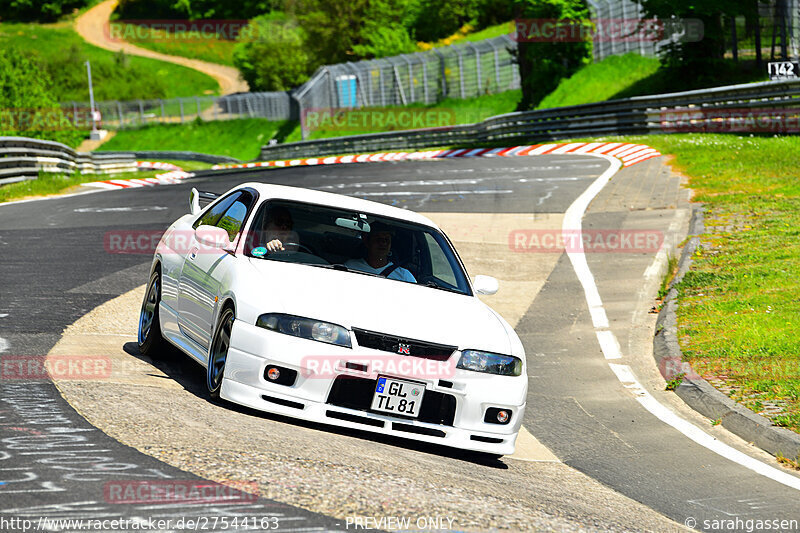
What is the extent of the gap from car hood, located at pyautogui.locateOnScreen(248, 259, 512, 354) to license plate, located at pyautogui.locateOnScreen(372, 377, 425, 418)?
1.00 feet

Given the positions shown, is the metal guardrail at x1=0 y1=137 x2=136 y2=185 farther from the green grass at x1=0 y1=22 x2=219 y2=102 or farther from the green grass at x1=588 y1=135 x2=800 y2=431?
the green grass at x1=0 y1=22 x2=219 y2=102

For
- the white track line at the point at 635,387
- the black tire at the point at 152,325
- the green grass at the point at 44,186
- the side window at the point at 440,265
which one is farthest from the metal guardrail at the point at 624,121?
the black tire at the point at 152,325

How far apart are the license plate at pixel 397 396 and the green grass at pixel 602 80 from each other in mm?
40421

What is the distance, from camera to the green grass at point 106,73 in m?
108

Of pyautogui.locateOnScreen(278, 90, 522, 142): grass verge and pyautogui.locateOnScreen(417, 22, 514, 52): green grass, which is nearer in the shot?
pyautogui.locateOnScreen(278, 90, 522, 142): grass verge

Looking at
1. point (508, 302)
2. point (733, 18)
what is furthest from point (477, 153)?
point (508, 302)

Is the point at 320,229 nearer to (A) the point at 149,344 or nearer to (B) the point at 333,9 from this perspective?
(A) the point at 149,344

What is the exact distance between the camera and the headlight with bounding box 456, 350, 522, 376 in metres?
6.53

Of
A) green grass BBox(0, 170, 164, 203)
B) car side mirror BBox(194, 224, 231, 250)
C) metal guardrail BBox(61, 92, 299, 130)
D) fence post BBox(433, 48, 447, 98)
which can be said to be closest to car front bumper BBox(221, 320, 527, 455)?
car side mirror BBox(194, 224, 231, 250)

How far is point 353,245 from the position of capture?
25.4 feet

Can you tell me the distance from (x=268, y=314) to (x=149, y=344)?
2.39 m

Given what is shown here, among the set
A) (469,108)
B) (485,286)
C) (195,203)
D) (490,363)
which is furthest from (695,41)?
(490,363)

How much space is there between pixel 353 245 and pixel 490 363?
1.65 metres

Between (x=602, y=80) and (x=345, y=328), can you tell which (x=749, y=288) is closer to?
(x=345, y=328)
